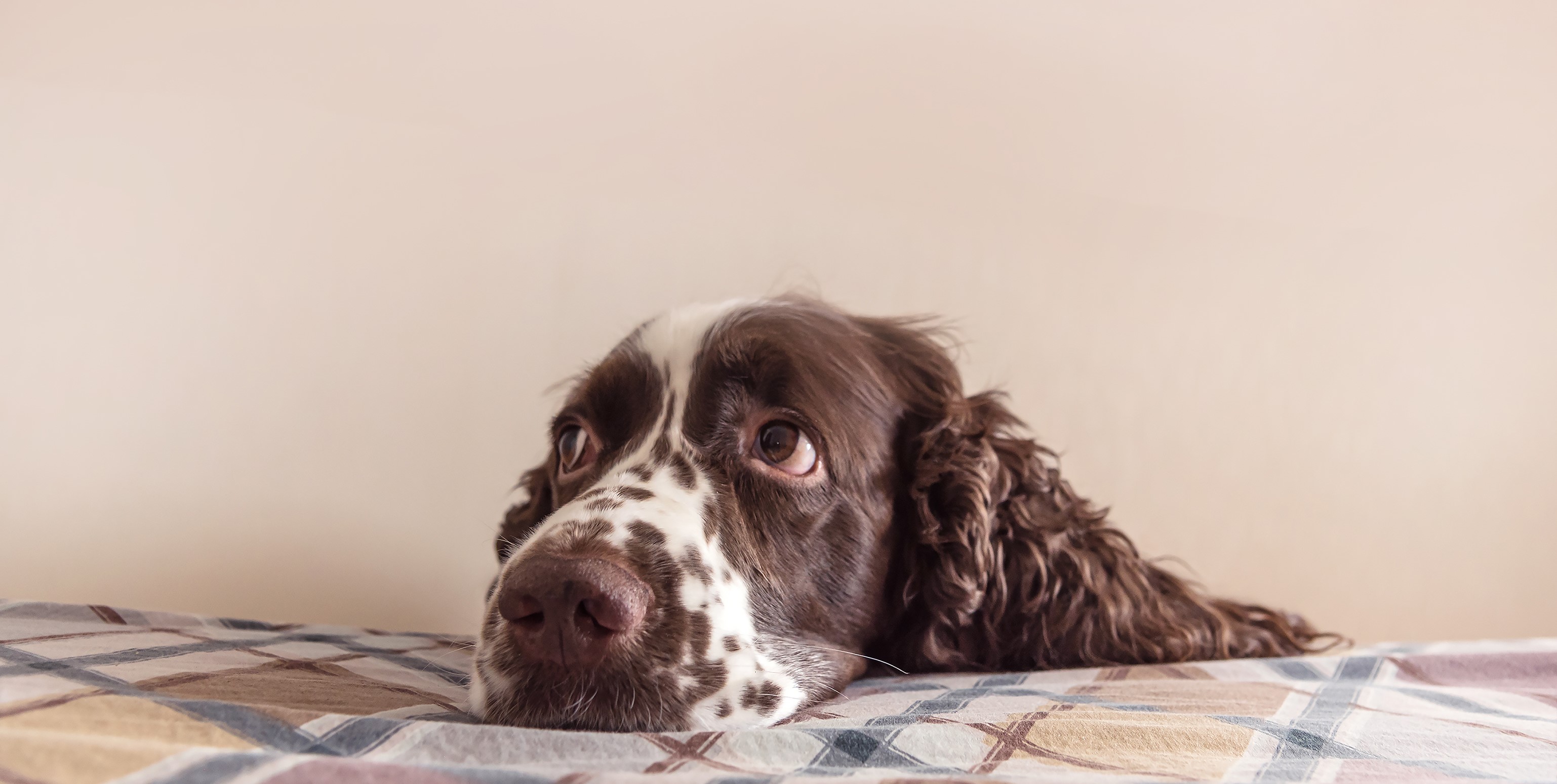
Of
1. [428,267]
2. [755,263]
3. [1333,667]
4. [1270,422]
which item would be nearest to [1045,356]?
[1270,422]

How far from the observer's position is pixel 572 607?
1.19 metres

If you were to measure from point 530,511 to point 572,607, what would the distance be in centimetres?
106

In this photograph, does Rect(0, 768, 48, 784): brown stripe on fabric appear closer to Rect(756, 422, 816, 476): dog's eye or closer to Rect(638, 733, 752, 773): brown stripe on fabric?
Rect(638, 733, 752, 773): brown stripe on fabric

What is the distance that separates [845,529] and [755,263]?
4.51ft

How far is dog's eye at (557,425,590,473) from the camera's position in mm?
1823

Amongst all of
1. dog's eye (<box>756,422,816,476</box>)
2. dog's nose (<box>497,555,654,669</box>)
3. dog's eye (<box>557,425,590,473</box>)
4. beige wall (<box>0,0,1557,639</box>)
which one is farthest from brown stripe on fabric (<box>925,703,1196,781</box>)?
beige wall (<box>0,0,1557,639</box>)

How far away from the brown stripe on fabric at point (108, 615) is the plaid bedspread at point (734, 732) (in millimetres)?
52

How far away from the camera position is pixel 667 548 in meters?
1.34

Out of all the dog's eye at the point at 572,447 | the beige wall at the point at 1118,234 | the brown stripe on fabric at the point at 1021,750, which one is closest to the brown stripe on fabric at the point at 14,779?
the brown stripe on fabric at the point at 1021,750

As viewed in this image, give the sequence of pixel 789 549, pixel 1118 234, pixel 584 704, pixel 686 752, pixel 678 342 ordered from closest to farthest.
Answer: pixel 686 752 < pixel 584 704 < pixel 789 549 < pixel 678 342 < pixel 1118 234

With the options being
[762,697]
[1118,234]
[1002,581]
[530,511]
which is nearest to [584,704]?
[762,697]

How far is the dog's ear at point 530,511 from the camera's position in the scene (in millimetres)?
2154

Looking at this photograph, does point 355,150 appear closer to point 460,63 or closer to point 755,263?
point 460,63

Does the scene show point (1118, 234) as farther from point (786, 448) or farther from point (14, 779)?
point (14, 779)
